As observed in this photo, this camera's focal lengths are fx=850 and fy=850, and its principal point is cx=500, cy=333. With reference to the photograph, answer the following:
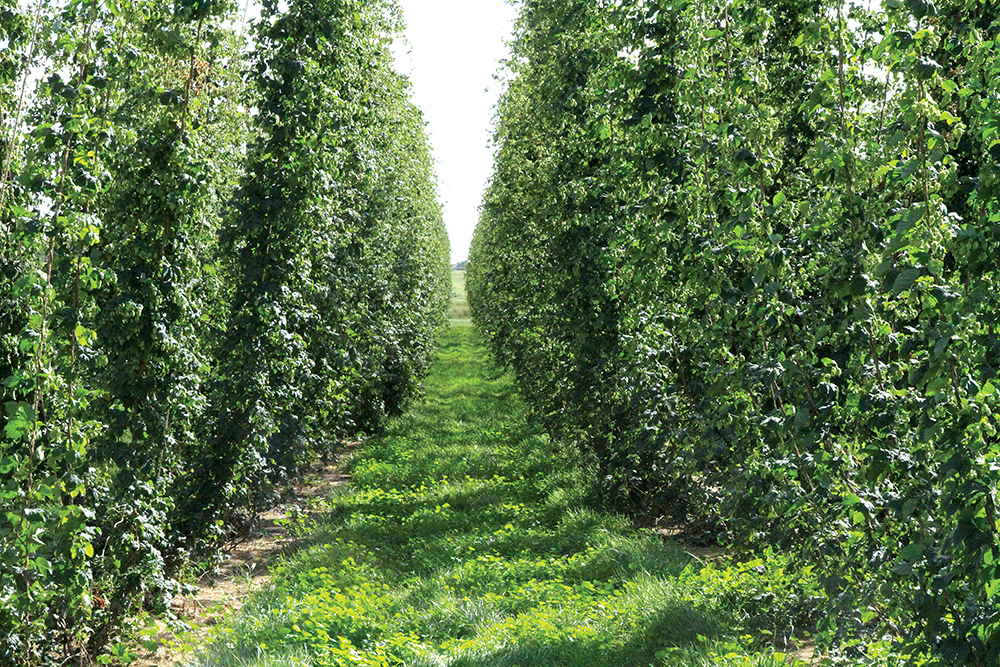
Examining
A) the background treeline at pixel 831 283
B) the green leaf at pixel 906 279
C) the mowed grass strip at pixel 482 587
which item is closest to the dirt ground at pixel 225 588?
the mowed grass strip at pixel 482 587

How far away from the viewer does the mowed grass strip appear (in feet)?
18.5

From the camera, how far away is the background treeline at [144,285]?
4.79 m

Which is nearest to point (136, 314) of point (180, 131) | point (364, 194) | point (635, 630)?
point (180, 131)

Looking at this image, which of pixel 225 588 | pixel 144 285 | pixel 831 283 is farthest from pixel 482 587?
pixel 831 283

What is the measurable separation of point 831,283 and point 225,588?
6.31 metres

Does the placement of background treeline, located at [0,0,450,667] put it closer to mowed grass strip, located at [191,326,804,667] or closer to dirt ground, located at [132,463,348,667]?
dirt ground, located at [132,463,348,667]

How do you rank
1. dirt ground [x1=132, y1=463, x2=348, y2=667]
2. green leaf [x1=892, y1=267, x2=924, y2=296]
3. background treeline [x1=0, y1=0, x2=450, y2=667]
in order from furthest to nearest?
dirt ground [x1=132, y1=463, x2=348, y2=667]
background treeline [x1=0, y1=0, x2=450, y2=667]
green leaf [x1=892, y1=267, x2=924, y2=296]

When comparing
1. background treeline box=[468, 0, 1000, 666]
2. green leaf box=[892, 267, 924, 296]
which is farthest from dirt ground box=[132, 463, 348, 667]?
green leaf box=[892, 267, 924, 296]

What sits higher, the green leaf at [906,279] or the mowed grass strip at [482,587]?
the green leaf at [906,279]

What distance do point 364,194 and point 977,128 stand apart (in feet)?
29.8

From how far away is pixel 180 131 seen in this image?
19.6 ft

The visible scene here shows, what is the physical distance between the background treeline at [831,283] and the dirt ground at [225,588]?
3.85 meters

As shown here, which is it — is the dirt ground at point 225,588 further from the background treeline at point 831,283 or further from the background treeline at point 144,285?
the background treeline at point 831,283

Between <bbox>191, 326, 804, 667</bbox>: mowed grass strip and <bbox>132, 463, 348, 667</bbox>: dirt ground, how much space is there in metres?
0.29
